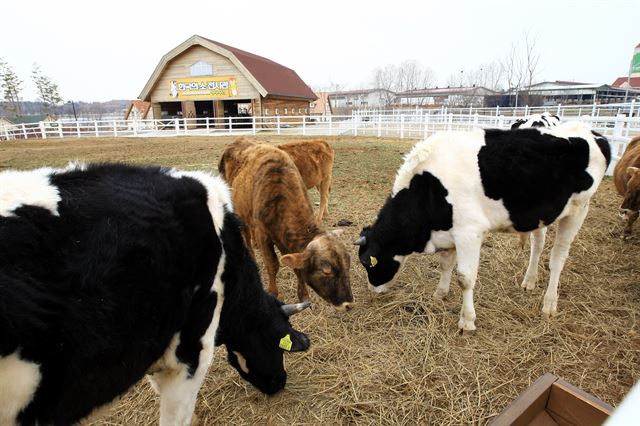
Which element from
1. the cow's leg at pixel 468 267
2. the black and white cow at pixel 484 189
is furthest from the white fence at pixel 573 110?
the cow's leg at pixel 468 267

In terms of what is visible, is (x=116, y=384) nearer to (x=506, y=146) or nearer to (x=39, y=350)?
(x=39, y=350)

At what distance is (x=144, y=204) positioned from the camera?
1830 mm

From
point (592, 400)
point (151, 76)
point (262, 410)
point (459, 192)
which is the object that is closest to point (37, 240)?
point (262, 410)

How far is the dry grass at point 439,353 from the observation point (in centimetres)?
289

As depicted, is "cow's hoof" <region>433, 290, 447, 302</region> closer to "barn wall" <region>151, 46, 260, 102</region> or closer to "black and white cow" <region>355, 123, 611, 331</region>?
"black and white cow" <region>355, 123, 611, 331</region>

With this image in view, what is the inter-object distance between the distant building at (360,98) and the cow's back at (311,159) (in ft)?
226

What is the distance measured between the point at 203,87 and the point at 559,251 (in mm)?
30731

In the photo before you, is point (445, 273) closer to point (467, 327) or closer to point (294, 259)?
point (467, 327)

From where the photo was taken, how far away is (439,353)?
3.44 m

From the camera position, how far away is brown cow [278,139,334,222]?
716cm

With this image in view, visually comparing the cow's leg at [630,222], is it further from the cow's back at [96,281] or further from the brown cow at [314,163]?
the cow's back at [96,281]

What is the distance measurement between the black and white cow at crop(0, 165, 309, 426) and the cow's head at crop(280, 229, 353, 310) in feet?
4.23

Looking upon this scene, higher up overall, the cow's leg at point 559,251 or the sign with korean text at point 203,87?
the sign with korean text at point 203,87

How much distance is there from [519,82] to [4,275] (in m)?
48.3
